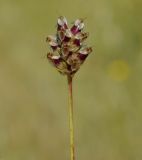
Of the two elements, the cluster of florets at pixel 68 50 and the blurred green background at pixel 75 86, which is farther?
the blurred green background at pixel 75 86

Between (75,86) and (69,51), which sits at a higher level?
(69,51)

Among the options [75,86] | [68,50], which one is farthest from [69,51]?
[75,86]

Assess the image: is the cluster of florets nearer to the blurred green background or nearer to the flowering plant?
the flowering plant

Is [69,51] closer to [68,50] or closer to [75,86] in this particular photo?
[68,50]

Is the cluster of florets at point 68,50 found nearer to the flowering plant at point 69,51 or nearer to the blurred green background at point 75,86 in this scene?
the flowering plant at point 69,51

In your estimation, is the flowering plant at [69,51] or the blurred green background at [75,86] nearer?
the flowering plant at [69,51]

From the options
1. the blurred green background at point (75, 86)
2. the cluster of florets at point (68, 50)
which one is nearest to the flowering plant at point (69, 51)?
the cluster of florets at point (68, 50)

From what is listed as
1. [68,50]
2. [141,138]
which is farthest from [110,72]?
[68,50]

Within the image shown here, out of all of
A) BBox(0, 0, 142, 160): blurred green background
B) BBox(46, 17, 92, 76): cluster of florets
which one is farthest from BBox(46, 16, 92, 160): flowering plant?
BBox(0, 0, 142, 160): blurred green background
